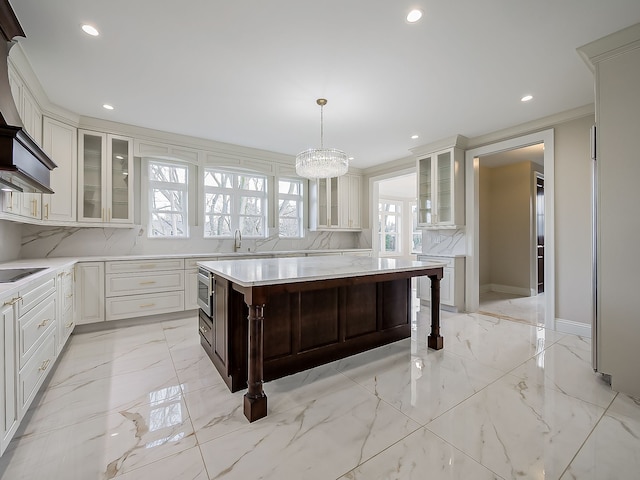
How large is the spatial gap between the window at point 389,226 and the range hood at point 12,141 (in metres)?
7.48

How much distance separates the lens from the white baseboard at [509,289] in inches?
229

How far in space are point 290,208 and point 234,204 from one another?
1144mm

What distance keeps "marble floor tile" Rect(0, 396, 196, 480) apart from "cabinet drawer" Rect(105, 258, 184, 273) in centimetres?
219

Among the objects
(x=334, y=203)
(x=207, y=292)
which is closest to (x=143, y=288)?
(x=207, y=292)

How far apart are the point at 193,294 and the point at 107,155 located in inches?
86.1

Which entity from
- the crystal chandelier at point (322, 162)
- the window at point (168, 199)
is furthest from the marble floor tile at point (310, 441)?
the window at point (168, 199)

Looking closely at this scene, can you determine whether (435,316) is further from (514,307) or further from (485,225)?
(485,225)

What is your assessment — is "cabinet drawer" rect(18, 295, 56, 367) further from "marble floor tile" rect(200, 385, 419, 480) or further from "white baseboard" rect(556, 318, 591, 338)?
"white baseboard" rect(556, 318, 591, 338)

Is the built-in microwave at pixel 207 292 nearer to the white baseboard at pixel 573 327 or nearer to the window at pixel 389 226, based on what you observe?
the white baseboard at pixel 573 327

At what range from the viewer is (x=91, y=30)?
7.13ft

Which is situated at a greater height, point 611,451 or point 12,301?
point 12,301

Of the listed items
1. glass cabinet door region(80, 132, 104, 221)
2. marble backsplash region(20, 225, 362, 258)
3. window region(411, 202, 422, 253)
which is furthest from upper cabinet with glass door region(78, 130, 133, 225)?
window region(411, 202, 422, 253)

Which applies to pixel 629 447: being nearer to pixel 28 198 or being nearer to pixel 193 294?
pixel 193 294

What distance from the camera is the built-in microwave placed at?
243 cm
